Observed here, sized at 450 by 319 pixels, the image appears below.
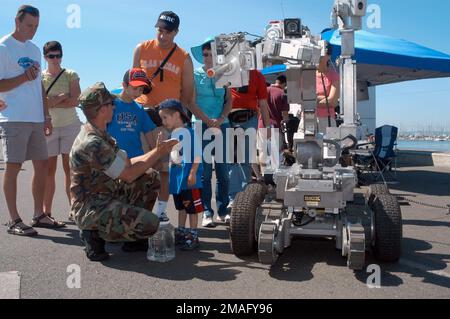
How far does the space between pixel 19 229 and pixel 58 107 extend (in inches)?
58.6

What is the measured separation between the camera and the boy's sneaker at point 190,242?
3.68 m

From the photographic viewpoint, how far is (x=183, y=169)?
12.3ft

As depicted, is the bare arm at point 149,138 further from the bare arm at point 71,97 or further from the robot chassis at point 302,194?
the bare arm at point 71,97

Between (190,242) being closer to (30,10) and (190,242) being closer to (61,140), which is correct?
(61,140)

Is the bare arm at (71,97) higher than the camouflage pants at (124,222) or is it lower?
higher

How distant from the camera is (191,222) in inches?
154

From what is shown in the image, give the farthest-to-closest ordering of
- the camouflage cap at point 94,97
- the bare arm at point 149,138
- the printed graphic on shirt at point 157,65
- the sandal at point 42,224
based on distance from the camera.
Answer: the sandal at point 42,224 < the printed graphic on shirt at point 157,65 < the bare arm at point 149,138 < the camouflage cap at point 94,97

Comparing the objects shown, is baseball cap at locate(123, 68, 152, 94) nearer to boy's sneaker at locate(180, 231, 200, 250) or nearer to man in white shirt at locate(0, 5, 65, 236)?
man in white shirt at locate(0, 5, 65, 236)

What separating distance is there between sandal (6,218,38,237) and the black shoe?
102 cm

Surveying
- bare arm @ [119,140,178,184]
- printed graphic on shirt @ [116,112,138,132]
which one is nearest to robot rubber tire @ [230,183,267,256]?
bare arm @ [119,140,178,184]

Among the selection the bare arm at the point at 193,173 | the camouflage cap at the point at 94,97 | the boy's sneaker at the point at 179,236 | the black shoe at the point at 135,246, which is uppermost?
the camouflage cap at the point at 94,97

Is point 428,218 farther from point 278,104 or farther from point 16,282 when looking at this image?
point 16,282

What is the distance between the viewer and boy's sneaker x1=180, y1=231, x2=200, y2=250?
12.1ft

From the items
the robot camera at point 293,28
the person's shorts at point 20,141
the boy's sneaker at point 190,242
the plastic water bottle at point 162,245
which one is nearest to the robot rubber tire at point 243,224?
the boy's sneaker at point 190,242
